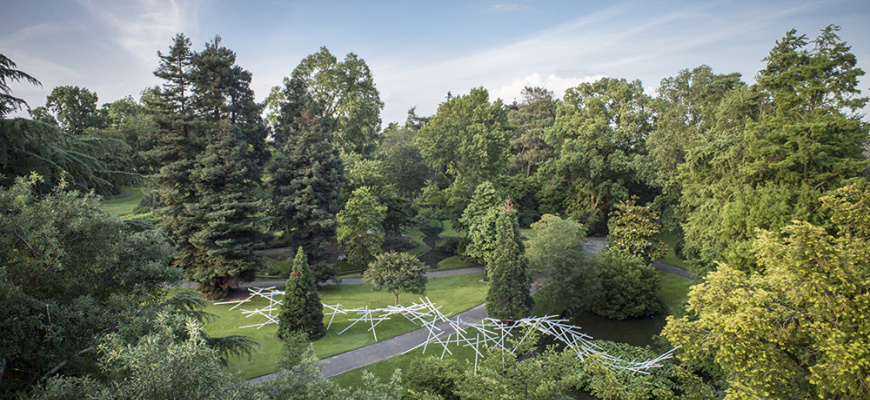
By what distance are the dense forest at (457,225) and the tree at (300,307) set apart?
0.33ft

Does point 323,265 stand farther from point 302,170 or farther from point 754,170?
point 754,170

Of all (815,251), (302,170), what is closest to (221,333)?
(302,170)

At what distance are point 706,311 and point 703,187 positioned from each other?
13941 mm

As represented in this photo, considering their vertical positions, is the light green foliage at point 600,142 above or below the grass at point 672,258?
above

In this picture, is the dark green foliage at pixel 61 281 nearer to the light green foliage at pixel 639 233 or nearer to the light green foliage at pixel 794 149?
the light green foliage at pixel 794 149

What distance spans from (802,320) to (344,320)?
1782cm

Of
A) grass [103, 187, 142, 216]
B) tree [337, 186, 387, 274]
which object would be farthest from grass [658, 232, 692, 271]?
grass [103, 187, 142, 216]

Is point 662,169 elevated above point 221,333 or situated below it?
above

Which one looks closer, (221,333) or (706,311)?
(706,311)

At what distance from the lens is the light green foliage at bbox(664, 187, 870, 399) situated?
7711 mm

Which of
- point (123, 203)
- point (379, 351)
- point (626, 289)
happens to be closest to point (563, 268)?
point (626, 289)

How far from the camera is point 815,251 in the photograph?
8242 mm

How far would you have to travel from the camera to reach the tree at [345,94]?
117 ft

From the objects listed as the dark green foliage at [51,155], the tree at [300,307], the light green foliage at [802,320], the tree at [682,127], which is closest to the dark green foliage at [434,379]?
the tree at [300,307]
